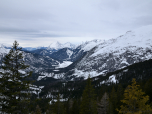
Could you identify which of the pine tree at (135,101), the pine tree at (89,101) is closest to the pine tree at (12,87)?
the pine tree at (135,101)

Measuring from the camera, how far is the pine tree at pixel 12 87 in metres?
13.0

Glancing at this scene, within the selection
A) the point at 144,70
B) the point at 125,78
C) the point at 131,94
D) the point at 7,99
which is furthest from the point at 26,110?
the point at 144,70

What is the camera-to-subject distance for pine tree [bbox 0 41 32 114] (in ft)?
42.7

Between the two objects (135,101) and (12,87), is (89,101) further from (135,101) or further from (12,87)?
(12,87)

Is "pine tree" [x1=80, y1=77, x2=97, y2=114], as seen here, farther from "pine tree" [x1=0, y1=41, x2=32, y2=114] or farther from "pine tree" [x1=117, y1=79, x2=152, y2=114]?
"pine tree" [x1=0, y1=41, x2=32, y2=114]

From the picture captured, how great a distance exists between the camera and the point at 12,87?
42.6 ft

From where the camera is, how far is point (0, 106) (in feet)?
44.1

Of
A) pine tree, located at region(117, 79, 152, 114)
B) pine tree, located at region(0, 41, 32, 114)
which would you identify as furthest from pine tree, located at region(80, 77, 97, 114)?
pine tree, located at region(0, 41, 32, 114)

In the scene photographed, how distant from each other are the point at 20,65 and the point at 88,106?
17.5 meters

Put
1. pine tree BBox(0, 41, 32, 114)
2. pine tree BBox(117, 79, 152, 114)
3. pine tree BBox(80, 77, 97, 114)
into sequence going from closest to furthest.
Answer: pine tree BBox(0, 41, 32, 114) → pine tree BBox(117, 79, 152, 114) → pine tree BBox(80, 77, 97, 114)

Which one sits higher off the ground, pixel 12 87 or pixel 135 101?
pixel 12 87

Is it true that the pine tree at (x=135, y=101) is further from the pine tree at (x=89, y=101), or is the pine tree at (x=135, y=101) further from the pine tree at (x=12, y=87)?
the pine tree at (x=12, y=87)

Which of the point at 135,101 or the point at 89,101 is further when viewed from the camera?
the point at 89,101

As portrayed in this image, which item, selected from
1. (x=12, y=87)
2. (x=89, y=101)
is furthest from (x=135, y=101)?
(x=12, y=87)
